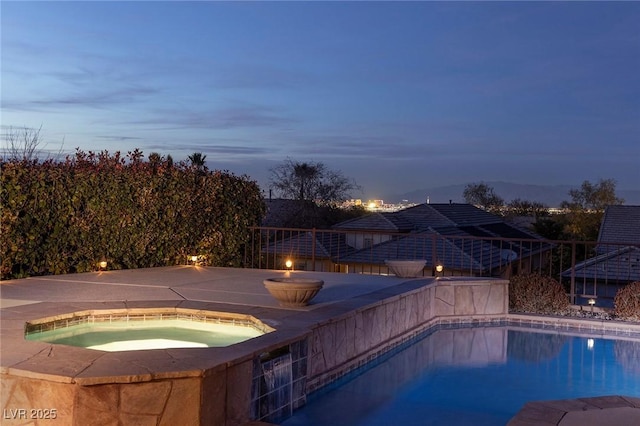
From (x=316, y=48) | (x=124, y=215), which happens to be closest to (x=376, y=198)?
(x=316, y=48)

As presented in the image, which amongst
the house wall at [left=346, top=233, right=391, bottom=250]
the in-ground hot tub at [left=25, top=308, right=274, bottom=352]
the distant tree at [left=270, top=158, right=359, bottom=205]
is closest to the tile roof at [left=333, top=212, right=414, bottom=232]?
the house wall at [left=346, top=233, right=391, bottom=250]

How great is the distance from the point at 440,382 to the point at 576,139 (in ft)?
82.8

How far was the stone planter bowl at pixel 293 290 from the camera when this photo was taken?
6129 mm

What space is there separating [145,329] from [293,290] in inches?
57.9

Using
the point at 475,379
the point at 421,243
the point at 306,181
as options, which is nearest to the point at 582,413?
the point at 475,379

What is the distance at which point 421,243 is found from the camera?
74.6 feet

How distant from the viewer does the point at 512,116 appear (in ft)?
82.8

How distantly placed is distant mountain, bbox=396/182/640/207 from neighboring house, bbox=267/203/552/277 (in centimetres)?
706

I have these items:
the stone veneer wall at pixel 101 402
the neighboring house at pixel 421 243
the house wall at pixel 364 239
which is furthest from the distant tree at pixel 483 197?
the stone veneer wall at pixel 101 402

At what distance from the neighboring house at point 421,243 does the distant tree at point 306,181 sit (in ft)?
17.6

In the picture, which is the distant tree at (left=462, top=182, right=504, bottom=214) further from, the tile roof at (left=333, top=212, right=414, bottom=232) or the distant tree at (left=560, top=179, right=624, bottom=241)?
the tile roof at (left=333, top=212, right=414, bottom=232)

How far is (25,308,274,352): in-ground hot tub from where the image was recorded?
5387 millimetres

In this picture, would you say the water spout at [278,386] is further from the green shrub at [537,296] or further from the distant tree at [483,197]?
the distant tree at [483,197]

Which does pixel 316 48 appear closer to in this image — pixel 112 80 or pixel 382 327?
pixel 112 80
